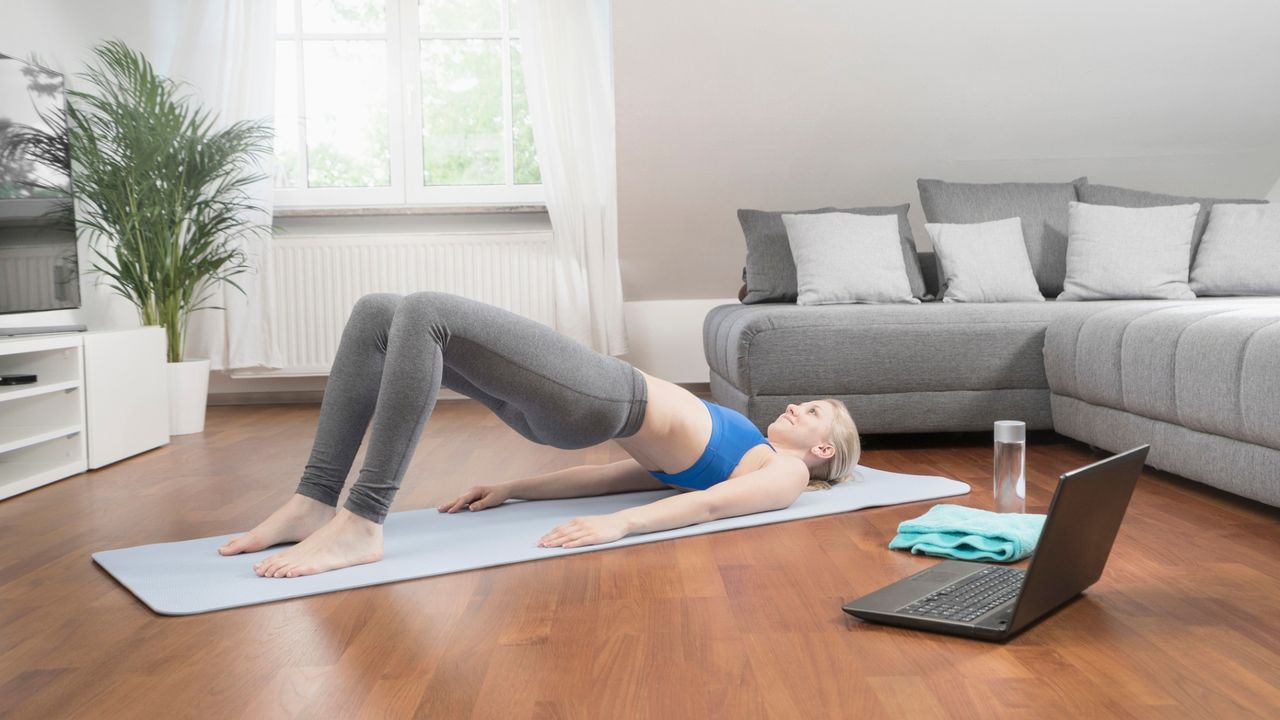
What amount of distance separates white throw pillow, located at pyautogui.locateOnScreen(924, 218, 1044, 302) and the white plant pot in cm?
292

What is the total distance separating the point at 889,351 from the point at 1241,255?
1.65 metres

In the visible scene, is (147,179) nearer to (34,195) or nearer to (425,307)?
(34,195)

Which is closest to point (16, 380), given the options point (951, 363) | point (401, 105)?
point (401, 105)

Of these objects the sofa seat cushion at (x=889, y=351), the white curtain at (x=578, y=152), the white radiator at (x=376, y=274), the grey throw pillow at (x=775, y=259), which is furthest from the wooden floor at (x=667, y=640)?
the white curtain at (x=578, y=152)

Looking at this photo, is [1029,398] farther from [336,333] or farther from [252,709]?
[336,333]

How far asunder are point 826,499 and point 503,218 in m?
3.09

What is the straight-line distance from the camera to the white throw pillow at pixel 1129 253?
3996 millimetres

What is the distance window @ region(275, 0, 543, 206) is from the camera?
5.20m

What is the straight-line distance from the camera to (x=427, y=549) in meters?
2.12

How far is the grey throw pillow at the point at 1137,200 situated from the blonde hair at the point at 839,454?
2327mm

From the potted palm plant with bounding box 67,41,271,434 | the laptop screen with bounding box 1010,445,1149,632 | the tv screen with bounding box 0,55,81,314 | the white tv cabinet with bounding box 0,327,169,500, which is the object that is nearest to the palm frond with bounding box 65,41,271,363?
the potted palm plant with bounding box 67,41,271,434

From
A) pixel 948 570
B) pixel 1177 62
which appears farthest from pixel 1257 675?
pixel 1177 62

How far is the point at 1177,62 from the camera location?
4.30 m

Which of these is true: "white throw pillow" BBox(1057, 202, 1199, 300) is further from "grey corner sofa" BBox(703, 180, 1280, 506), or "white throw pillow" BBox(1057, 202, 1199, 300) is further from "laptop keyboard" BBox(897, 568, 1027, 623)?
"laptop keyboard" BBox(897, 568, 1027, 623)
